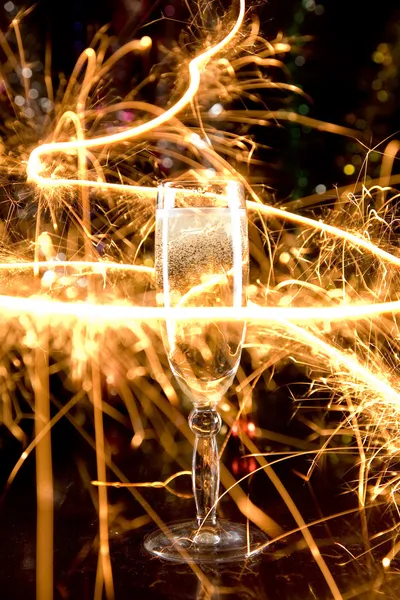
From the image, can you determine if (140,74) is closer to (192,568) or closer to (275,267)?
(275,267)

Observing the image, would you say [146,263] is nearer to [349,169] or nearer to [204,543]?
[349,169]

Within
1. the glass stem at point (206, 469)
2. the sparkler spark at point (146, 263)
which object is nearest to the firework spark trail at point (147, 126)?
the sparkler spark at point (146, 263)

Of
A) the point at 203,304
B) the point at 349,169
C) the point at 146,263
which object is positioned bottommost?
the point at 146,263

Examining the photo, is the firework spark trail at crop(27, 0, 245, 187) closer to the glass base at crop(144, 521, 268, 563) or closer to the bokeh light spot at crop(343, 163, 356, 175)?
the bokeh light spot at crop(343, 163, 356, 175)

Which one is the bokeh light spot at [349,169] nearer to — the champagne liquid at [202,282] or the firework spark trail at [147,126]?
the firework spark trail at [147,126]

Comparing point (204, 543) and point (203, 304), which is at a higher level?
point (203, 304)

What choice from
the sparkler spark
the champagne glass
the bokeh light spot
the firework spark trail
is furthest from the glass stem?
the bokeh light spot

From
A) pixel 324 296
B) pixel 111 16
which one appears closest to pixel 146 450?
pixel 324 296

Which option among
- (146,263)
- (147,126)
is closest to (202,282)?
(147,126)
